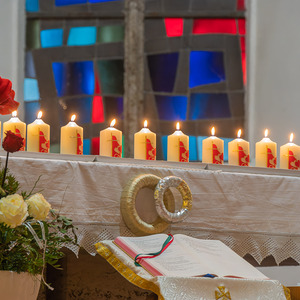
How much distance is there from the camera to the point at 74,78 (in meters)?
4.94

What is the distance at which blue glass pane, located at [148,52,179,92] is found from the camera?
5.02m

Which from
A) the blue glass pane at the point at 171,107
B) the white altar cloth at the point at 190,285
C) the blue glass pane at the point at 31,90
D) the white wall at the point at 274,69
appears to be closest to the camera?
the white altar cloth at the point at 190,285

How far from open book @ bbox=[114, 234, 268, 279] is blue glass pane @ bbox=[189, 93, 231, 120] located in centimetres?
284

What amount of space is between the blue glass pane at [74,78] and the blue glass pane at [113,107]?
153 millimetres

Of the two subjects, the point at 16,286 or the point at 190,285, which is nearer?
the point at 16,286

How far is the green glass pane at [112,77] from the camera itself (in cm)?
498

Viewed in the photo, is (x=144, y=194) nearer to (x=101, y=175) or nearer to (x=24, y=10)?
(x=101, y=175)

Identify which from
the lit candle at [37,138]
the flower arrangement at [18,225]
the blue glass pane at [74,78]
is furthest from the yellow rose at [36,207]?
the blue glass pane at [74,78]

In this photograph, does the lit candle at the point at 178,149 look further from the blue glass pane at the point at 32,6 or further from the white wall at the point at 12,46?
the blue glass pane at the point at 32,6

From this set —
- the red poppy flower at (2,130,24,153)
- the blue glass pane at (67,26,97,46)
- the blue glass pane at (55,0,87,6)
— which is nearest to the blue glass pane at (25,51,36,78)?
the blue glass pane at (67,26,97,46)

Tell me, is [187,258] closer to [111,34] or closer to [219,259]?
[219,259]

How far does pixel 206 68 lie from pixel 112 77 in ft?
2.44

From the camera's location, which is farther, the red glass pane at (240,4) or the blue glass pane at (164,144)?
the red glass pane at (240,4)

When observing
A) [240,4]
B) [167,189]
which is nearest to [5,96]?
[167,189]
